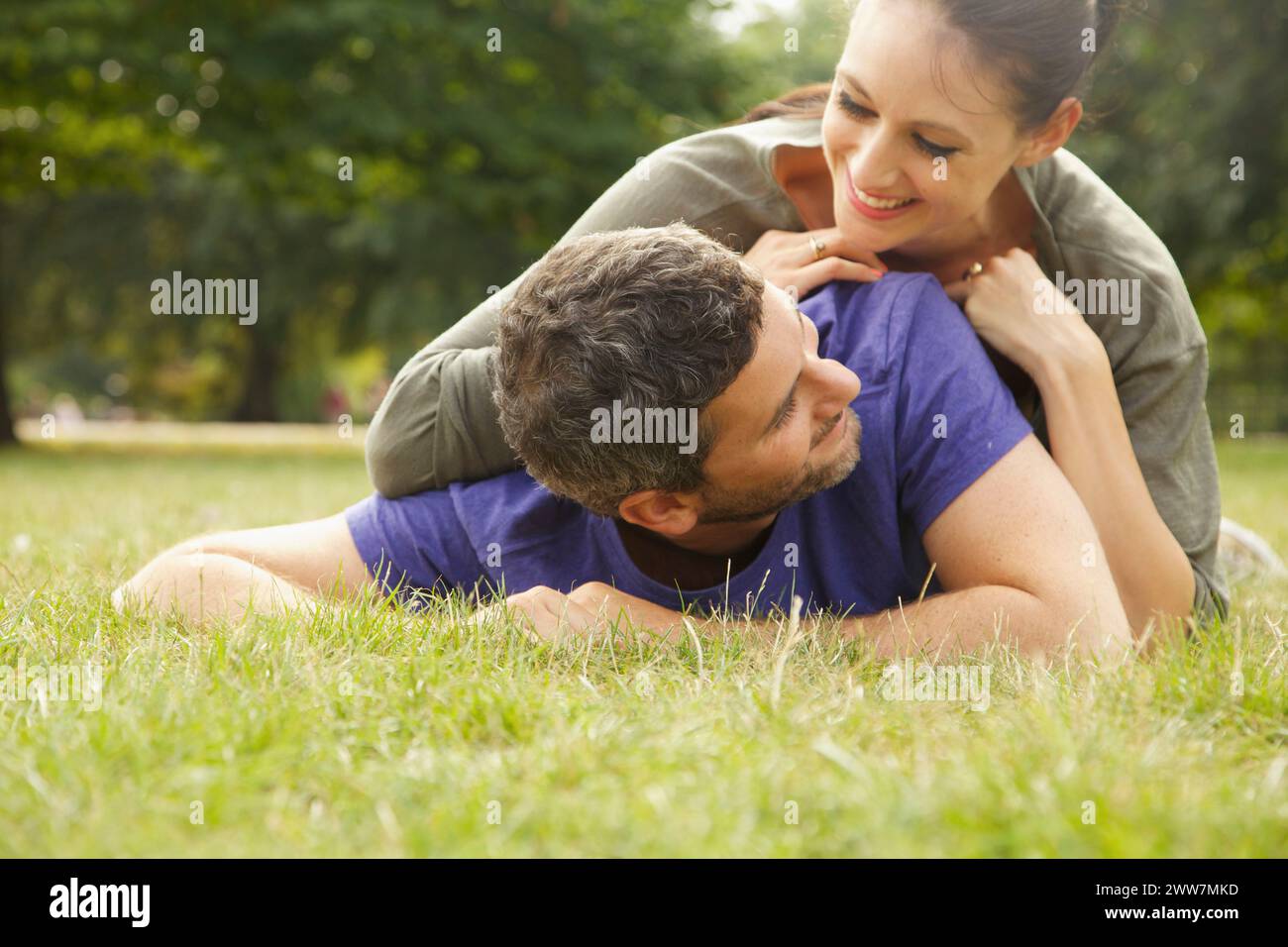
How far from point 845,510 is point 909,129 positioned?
1.03 metres

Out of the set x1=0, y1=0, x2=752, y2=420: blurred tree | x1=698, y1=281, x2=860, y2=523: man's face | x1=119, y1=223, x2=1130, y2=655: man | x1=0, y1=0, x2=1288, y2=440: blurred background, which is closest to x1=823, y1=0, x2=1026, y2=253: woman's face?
x1=119, y1=223, x2=1130, y2=655: man

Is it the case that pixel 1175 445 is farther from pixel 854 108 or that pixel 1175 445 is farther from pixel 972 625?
pixel 854 108

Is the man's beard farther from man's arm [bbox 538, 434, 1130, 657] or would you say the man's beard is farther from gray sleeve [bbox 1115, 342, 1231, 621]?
gray sleeve [bbox 1115, 342, 1231, 621]

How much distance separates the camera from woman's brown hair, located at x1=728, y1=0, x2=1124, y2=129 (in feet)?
10.6

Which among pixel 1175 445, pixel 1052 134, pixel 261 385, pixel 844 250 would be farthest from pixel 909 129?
pixel 261 385

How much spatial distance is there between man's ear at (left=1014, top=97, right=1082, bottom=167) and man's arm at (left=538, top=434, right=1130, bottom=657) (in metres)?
1.01

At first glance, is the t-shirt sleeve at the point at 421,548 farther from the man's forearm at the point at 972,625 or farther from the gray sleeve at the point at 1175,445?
the gray sleeve at the point at 1175,445

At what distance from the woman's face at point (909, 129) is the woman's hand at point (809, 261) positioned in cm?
5

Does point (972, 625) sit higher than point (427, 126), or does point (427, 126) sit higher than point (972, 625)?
point (427, 126)

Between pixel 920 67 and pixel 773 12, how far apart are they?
23421mm

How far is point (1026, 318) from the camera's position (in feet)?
11.3

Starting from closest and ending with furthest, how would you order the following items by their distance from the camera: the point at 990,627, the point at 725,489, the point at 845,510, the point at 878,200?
the point at 990,627 < the point at 725,489 < the point at 845,510 < the point at 878,200

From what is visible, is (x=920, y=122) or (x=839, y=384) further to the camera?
(x=920, y=122)

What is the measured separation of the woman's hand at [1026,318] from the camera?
3.38 metres
